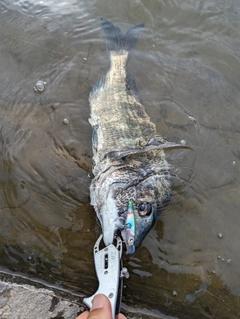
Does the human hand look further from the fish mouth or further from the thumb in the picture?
the fish mouth

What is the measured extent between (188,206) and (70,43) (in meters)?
3.02

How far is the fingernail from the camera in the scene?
8.34 feet

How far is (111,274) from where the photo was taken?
9.23ft

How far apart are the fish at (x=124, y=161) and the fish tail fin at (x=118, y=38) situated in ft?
0.26

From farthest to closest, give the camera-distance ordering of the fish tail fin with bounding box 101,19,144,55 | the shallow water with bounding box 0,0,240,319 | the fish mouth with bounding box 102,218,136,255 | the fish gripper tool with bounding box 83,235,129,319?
the fish tail fin with bounding box 101,19,144,55 → the shallow water with bounding box 0,0,240,319 → the fish mouth with bounding box 102,218,136,255 → the fish gripper tool with bounding box 83,235,129,319

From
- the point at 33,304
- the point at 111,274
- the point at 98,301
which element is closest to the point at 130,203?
the point at 111,274

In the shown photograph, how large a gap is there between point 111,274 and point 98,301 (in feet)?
0.94

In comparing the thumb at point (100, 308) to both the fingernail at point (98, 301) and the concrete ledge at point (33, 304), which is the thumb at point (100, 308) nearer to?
the fingernail at point (98, 301)

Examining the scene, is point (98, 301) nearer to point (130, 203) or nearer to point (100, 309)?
point (100, 309)

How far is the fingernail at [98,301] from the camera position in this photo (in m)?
2.54

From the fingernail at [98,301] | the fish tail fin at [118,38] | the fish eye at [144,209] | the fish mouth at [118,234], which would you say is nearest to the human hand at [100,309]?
the fingernail at [98,301]

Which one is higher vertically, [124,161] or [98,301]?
[124,161]

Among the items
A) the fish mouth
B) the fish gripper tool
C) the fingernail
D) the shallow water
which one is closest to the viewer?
the fingernail

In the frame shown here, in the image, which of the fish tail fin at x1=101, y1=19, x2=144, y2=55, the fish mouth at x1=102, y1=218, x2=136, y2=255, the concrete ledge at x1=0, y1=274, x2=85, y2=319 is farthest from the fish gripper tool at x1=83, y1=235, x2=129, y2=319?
the fish tail fin at x1=101, y1=19, x2=144, y2=55
